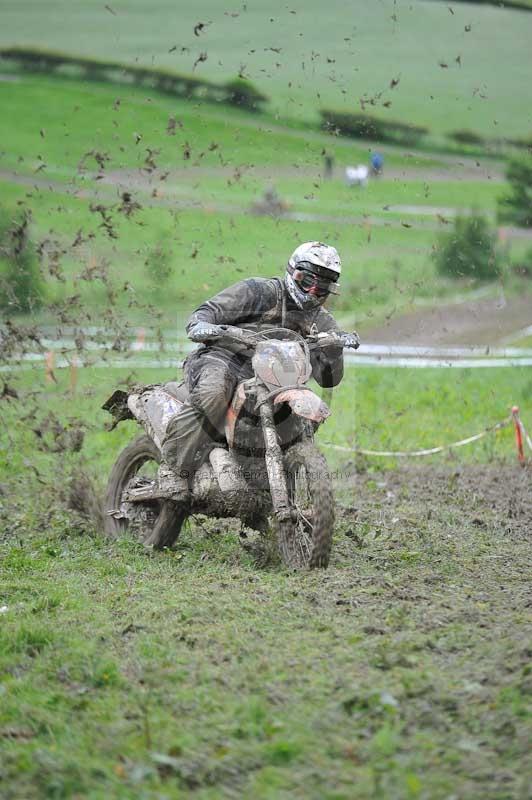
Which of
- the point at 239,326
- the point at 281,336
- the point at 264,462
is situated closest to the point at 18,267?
the point at 239,326

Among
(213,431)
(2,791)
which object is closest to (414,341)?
(213,431)

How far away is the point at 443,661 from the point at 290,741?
1.20 meters

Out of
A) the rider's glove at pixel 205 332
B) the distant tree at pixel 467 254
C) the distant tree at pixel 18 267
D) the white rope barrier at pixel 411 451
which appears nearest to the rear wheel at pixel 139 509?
the rider's glove at pixel 205 332

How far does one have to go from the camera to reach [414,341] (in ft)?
72.1

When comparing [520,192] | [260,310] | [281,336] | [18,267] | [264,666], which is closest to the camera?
[264,666]

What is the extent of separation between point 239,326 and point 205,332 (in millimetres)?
509

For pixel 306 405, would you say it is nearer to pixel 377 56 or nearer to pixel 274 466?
pixel 274 466

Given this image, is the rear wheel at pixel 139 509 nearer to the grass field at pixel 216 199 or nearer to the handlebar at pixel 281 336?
the handlebar at pixel 281 336

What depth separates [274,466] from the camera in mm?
7738

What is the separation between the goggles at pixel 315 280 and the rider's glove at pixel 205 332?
675 mm

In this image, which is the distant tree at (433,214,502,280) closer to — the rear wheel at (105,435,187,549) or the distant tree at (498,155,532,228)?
the distant tree at (498,155,532,228)

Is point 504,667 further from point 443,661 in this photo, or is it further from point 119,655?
point 119,655

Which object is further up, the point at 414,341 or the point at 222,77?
the point at 222,77

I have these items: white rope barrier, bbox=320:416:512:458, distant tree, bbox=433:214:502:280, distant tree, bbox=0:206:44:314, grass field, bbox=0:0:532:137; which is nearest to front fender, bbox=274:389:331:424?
distant tree, bbox=0:206:44:314
